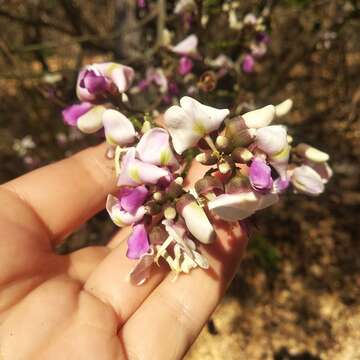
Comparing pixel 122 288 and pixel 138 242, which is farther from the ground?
pixel 138 242

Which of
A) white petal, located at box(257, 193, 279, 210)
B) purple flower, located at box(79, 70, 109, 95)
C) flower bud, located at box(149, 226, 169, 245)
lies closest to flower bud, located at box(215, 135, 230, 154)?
white petal, located at box(257, 193, 279, 210)

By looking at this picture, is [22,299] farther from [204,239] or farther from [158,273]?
[204,239]

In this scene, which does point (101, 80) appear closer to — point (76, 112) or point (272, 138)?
point (76, 112)

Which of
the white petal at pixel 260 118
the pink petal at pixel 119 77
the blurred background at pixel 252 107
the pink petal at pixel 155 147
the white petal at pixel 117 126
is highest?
the pink petal at pixel 119 77

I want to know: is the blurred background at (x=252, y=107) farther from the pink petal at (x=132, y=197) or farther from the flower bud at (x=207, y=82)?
the pink petal at (x=132, y=197)

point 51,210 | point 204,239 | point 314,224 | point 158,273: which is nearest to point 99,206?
point 51,210

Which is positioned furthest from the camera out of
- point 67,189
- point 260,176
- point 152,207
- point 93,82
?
point 67,189

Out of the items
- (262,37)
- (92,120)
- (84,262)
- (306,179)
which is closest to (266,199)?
(306,179)

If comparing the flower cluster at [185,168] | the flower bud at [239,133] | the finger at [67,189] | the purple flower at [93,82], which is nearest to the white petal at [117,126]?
the flower cluster at [185,168]
